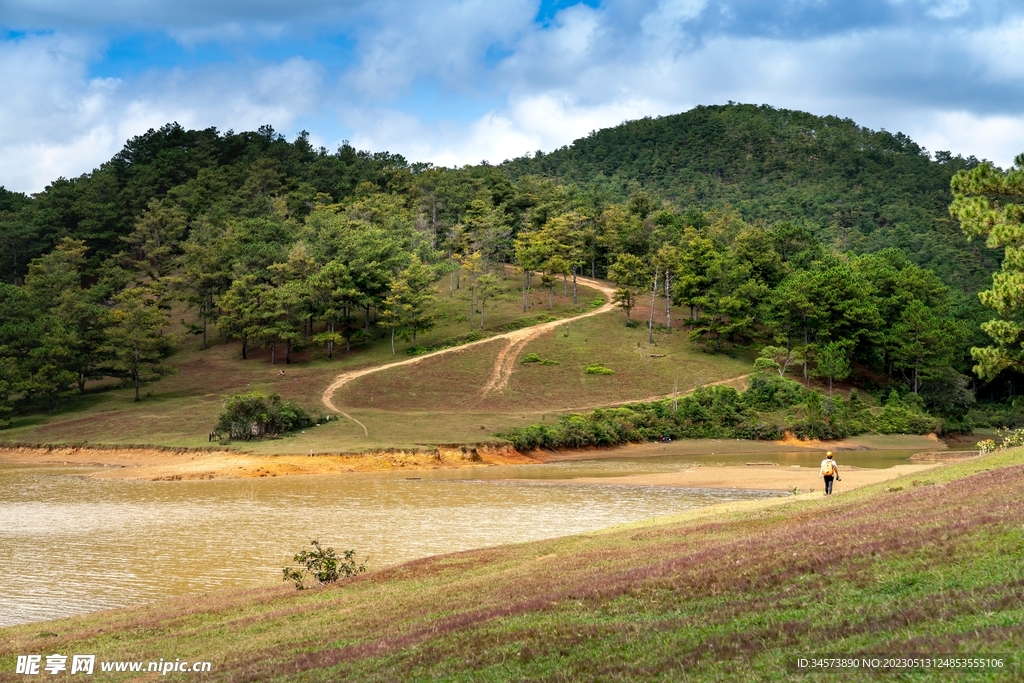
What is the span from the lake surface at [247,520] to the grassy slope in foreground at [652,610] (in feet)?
16.8

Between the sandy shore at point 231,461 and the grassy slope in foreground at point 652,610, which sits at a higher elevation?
the grassy slope in foreground at point 652,610

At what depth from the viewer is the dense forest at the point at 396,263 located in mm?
78625

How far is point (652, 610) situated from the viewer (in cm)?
1274

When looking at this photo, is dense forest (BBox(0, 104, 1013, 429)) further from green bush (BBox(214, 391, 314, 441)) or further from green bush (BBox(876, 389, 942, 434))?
green bush (BBox(214, 391, 314, 441))

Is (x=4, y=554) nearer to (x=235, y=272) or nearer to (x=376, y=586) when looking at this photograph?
(x=376, y=586)

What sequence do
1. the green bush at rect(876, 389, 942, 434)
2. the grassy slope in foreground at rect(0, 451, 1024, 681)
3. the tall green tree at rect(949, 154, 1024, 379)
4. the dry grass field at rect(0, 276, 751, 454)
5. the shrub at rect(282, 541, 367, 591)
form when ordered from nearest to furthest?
the grassy slope in foreground at rect(0, 451, 1024, 681), the shrub at rect(282, 541, 367, 591), the tall green tree at rect(949, 154, 1024, 379), the dry grass field at rect(0, 276, 751, 454), the green bush at rect(876, 389, 942, 434)

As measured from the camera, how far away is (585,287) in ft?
355

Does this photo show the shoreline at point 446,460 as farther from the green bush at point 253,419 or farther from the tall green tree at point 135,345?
the tall green tree at point 135,345

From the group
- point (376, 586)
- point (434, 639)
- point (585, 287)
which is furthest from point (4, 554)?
point (585, 287)

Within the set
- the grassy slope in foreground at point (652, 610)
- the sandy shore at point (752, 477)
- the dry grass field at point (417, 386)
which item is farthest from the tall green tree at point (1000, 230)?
the dry grass field at point (417, 386)

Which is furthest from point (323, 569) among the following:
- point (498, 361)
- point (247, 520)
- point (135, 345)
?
point (135, 345)

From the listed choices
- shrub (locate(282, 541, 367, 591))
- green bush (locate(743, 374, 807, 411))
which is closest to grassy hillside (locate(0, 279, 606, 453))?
green bush (locate(743, 374, 807, 411))

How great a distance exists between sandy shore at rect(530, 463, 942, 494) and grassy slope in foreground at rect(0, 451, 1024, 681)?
68.1 feet

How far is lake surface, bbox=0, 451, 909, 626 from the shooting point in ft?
84.1
